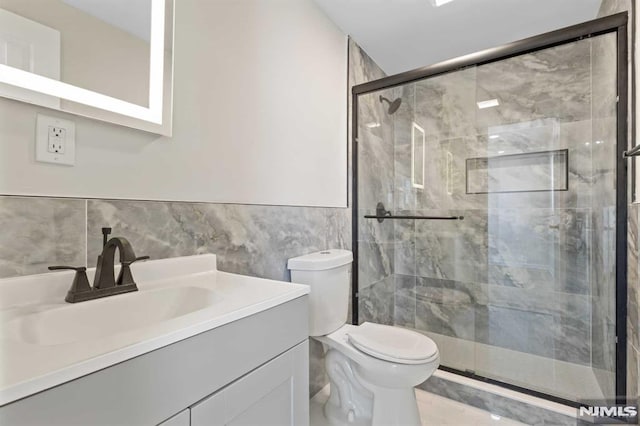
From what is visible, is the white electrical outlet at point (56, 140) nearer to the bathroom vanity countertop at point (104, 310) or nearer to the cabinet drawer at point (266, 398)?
the bathroom vanity countertop at point (104, 310)

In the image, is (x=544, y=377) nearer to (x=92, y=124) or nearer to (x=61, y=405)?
(x=61, y=405)

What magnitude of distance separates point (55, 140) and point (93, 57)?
30 centimetres

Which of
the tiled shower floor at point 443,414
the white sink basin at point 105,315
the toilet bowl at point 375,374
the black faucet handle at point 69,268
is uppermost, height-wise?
the black faucet handle at point 69,268

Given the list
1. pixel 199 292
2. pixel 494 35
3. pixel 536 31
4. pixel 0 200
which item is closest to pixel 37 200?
pixel 0 200

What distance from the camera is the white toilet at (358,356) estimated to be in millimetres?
1387

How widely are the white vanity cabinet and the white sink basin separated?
0.78 ft

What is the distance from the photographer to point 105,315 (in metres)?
0.83

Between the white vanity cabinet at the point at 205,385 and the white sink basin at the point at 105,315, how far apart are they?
237mm

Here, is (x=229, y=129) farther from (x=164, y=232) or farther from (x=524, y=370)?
(x=524, y=370)

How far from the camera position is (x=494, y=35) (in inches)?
87.3

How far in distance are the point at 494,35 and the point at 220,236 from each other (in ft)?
7.77

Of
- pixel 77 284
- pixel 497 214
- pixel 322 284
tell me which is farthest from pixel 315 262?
pixel 497 214

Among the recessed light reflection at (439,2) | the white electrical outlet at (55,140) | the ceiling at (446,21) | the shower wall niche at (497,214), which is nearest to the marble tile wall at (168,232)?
the white electrical outlet at (55,140)

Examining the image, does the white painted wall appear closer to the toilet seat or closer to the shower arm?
the shower arm
